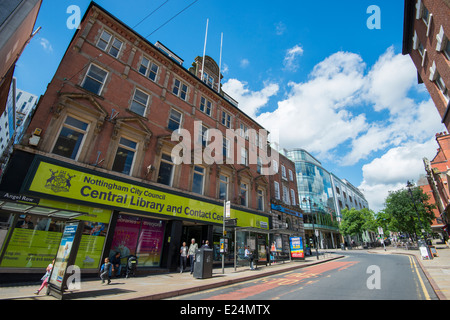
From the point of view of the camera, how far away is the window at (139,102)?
13934 millimetres

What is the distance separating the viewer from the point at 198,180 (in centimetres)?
1625

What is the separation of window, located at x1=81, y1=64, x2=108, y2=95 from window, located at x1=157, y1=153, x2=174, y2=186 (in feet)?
19.4

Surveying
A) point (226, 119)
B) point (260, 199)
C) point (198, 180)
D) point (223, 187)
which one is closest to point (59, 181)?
point (198, 180)

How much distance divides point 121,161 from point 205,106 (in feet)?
33.7

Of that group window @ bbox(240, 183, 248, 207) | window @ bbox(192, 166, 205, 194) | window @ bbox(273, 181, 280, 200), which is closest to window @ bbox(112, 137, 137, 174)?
window @ bbox(192, 166, 205, 194)

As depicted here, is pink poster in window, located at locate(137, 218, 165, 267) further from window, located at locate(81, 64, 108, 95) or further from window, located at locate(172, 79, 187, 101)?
window, located at locate(172, 79, 187, 101)

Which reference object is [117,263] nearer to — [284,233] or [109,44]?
[109,44]

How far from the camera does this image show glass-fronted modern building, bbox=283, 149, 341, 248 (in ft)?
167

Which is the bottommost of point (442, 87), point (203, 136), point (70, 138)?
point (70, 138)

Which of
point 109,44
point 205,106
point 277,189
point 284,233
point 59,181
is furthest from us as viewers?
point 277,189

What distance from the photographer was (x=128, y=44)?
15102mm

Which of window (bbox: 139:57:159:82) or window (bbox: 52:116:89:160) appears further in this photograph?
window (bbox: 139:57:159:82)
